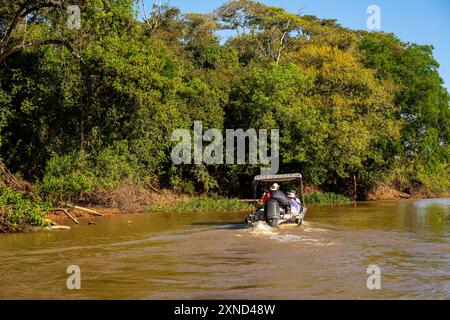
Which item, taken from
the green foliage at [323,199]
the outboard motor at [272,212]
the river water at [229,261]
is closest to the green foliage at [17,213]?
the river water at [229,261]

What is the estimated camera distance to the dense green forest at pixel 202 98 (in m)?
22.7

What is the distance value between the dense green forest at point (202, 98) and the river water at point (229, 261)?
14.8 ft

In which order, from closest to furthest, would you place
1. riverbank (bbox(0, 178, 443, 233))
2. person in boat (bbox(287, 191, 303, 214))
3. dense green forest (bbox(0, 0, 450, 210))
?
riverbank (bbox(0, 178, 443, 233)) < person in boat (bbox(287, 191, 303, 214)) < dense green forest (bbox(0, 0, 450, 210))

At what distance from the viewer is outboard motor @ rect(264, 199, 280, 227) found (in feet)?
58.5

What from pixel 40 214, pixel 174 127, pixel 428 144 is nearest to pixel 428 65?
pixel 428 144

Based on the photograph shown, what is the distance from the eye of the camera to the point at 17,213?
61.3 ft

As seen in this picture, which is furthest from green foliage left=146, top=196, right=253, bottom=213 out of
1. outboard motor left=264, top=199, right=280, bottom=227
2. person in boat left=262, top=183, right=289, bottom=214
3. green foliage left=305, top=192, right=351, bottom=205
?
outboard motor left=264, top=199, right=280, bottom=227

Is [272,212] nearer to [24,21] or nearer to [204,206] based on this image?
[204,206]

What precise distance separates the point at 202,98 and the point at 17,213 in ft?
55.3

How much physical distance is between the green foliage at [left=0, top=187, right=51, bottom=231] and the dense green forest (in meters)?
0.35

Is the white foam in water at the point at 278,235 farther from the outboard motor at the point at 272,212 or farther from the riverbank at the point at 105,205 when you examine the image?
the riverbank at the point at 105,205

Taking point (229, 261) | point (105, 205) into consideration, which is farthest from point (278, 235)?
point (105, 205)

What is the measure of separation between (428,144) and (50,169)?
27924mm

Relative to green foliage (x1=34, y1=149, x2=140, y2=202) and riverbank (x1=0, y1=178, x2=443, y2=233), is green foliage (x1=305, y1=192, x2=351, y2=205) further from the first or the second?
green foliage (x1=34, y1=149, x2=140, y2=202)
